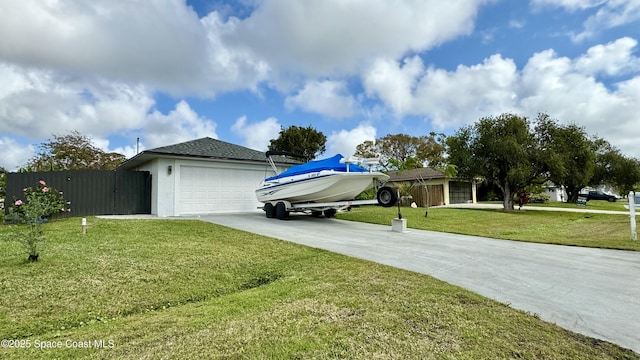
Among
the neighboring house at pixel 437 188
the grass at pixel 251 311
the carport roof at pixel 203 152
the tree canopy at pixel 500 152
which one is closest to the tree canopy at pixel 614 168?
the neighboring house at pixel 437 188

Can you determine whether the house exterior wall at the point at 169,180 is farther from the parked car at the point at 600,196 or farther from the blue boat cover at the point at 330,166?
the parked car at the point at 600,196

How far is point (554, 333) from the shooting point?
112 inches

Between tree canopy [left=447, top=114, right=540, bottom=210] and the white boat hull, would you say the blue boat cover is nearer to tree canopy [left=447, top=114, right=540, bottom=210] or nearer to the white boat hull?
the white boat hull

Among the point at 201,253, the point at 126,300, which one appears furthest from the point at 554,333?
the point at 201,253

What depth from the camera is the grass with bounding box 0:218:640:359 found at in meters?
2.50

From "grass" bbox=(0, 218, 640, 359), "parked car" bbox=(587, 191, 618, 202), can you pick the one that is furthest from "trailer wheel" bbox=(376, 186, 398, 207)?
"parked car" bbox=(587, 191, 618, 202)

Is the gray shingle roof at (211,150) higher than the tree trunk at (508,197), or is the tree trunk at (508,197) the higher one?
the gray shingle roof at (211,150)

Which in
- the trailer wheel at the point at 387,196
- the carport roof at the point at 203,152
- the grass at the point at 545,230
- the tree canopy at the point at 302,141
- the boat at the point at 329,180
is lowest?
the grass at the point at 545,230

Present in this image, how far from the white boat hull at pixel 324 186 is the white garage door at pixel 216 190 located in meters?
3.35

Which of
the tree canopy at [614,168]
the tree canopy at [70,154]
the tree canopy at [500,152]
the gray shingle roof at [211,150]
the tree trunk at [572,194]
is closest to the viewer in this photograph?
the gray shingle roof at [211,150]

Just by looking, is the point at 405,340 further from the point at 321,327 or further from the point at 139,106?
the point at 139,106

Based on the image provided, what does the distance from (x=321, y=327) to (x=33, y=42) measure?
15225 mm

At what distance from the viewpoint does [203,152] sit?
14109 millimetres

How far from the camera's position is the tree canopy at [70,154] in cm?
2269
